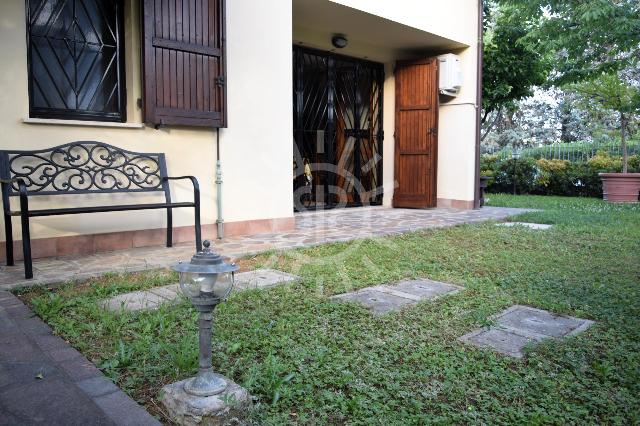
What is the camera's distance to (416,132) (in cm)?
794

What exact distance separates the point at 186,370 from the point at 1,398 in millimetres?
575

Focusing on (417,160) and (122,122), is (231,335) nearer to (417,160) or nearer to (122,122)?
(122,122)

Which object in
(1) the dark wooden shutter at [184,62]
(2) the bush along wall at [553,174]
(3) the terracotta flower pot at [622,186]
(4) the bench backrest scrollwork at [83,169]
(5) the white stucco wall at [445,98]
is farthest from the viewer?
(2) the bush along wall at [553,174]

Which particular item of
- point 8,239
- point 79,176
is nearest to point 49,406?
point 8,239

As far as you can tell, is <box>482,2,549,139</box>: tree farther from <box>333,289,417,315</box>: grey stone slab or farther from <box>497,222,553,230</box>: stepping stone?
<box>333,289,417,315</box>: grey stone slab

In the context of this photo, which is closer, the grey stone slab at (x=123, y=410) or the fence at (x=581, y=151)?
the grey stone slab at (x=123, y=410)

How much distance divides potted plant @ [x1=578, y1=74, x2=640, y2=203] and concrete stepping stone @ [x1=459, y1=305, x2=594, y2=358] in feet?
28.1

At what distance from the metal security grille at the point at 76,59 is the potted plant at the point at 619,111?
9.07m

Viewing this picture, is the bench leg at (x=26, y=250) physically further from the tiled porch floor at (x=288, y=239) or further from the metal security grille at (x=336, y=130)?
the metal security grille at (x=336, y=130)

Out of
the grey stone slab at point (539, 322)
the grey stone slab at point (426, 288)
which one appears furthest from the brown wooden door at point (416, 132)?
the grey stone slab at point (539, 322)

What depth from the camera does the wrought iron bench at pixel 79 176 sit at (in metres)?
3.37

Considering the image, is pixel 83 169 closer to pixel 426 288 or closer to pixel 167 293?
pixel 167 293

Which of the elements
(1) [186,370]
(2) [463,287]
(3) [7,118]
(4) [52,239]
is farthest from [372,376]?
(3) [7,118]

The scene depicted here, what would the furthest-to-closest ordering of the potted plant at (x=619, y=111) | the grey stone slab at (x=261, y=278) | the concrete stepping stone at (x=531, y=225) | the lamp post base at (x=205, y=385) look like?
the potted plant at (x=619, y=111), the concrete stepping stone at (x=531, y=225), the grey stone slab at (x=261, y=278), the lamp post base at (x=205, y=385)
